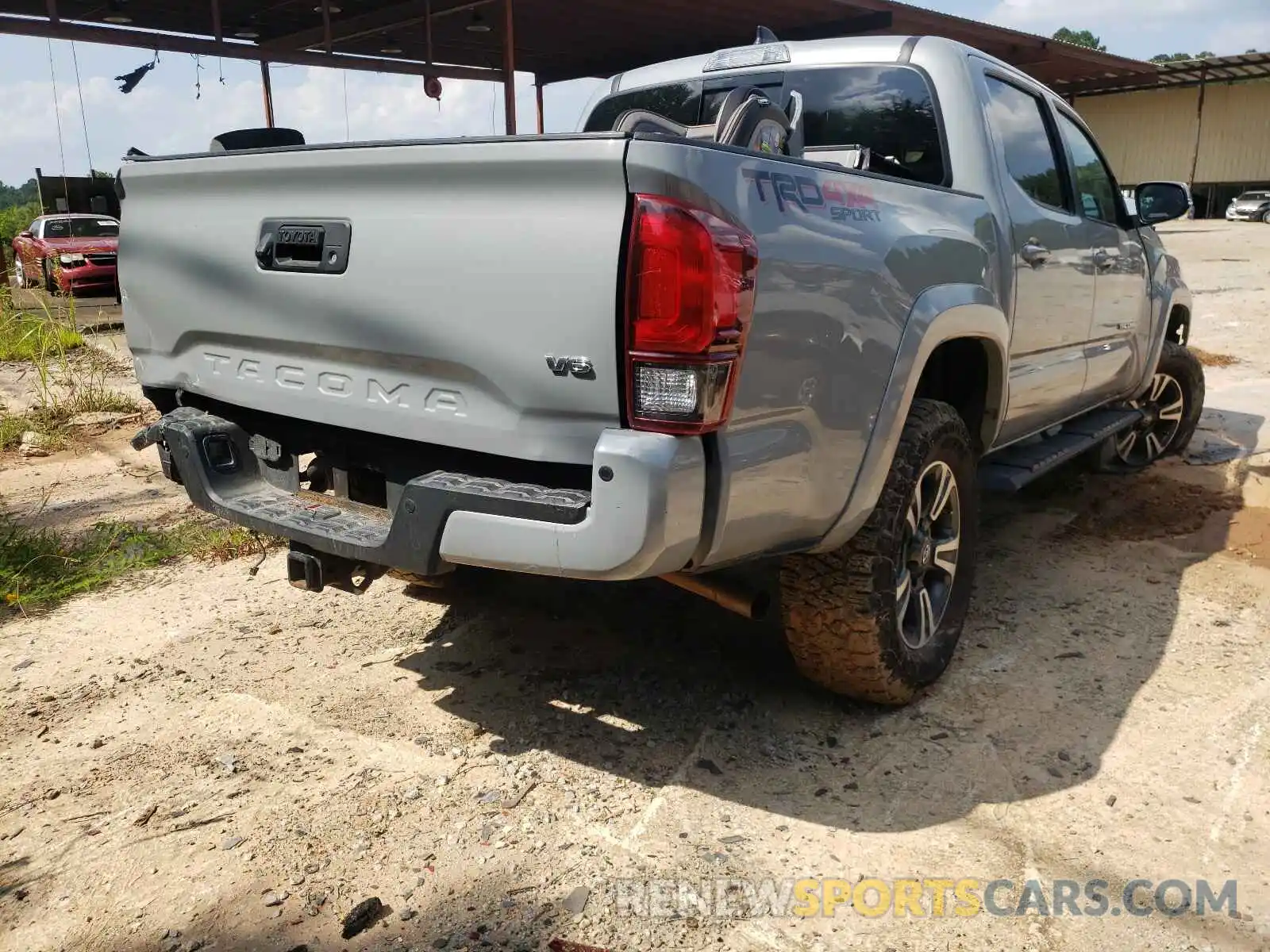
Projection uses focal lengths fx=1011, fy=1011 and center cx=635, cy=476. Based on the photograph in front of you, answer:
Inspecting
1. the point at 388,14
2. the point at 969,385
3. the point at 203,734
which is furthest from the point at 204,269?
the point at 388,14

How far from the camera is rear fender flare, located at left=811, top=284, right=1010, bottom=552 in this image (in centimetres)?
269

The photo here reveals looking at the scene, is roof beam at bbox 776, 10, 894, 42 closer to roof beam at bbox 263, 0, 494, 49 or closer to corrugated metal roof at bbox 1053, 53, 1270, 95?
roof beam at bbox 263, 0, 494, 49

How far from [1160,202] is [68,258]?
1440 centimetres

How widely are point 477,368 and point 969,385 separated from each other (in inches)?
75.2

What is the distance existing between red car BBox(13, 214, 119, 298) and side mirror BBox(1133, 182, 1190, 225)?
11.9 meters

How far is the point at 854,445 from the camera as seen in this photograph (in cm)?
263

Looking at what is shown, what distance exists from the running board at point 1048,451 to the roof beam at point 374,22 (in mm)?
9261

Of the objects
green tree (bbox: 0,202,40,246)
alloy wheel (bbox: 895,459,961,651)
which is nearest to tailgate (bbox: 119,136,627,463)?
alloy wheel (bbox: 895,459,961,651)

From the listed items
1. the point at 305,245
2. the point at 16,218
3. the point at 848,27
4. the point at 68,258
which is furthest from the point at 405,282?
the point at 16,218

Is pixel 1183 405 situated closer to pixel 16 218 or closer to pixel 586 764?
pixel 586 764

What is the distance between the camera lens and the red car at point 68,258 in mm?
13664

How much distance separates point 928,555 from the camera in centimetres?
321

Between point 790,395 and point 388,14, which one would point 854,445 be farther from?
point 388,14

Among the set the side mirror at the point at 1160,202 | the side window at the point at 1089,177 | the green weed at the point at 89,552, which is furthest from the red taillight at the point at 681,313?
the side mirror at the point at 1160,202
